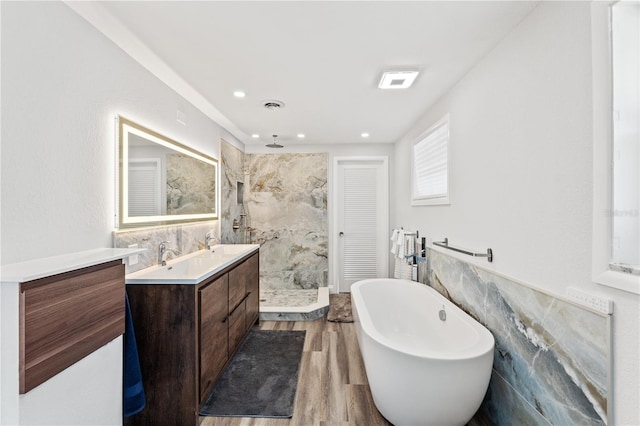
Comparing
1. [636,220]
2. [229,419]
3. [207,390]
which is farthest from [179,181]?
[636,220]

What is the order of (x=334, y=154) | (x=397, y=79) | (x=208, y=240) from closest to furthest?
1. (x=397, y=79)
2. (x=208, y=240)
3. (x=334, y=154)

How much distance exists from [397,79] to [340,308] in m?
2.82

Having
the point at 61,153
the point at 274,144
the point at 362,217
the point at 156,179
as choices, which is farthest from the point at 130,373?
the point at 362,217

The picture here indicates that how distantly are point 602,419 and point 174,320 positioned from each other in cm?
205

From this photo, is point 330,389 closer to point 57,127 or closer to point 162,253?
point 162,253

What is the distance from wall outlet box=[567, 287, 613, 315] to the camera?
1042 millimetres

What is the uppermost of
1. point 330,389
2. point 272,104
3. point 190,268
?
point 272,104

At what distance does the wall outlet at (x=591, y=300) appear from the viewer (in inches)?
41.0

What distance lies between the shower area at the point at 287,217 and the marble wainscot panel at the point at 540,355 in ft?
8.59

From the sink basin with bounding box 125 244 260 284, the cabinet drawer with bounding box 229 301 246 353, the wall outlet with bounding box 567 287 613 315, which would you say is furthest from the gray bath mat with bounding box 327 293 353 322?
the wall outlet with bounding box 567 287 613 315

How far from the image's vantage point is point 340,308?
3.79 metres

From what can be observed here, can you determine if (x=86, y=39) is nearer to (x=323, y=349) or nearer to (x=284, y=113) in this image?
(x=284, y=113)

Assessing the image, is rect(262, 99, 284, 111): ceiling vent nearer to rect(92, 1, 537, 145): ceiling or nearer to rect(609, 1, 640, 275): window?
rect(92, 1, 537, 145): ceiling

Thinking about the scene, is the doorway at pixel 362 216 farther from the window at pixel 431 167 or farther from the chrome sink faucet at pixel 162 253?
the chrome sink faucet at pixel 162 253
